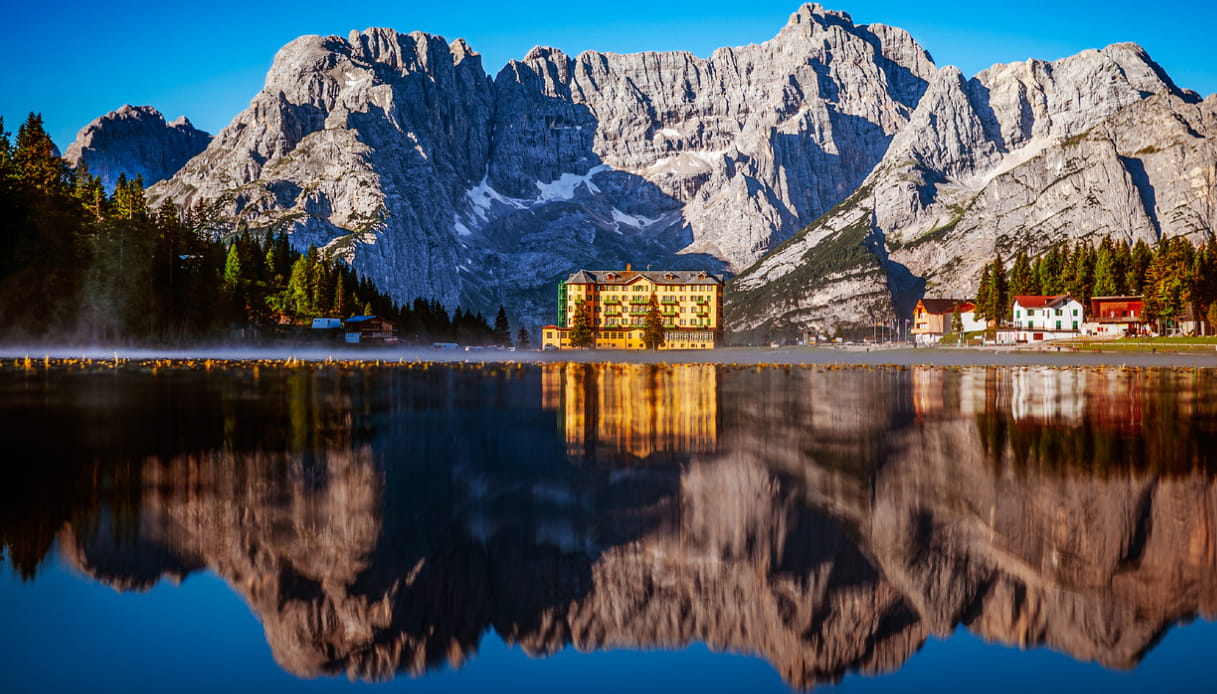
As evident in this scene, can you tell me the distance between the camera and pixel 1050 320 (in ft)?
530

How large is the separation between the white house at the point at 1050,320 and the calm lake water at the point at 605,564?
471 ft

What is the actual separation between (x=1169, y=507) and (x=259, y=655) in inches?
677

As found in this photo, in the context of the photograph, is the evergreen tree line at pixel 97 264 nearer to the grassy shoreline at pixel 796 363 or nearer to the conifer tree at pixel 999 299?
the grassy shoreline at pixel 796 363

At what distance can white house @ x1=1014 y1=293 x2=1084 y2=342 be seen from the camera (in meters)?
158

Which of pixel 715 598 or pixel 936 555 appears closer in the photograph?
pixel 715 598

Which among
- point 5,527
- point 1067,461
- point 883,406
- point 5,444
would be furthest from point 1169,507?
point 5,444

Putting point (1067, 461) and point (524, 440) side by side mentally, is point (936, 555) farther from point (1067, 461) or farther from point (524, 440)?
point (524, 440)

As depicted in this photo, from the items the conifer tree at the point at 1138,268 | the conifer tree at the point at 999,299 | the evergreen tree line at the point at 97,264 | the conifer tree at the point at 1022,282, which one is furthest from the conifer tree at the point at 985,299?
the evergreen tree line at the point at 97,264

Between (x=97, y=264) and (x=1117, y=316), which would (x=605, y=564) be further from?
(x=1117, y=316)

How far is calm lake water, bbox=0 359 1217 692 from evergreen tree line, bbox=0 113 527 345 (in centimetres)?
8318

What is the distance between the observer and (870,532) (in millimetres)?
15914

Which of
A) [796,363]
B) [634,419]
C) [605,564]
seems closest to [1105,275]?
[796,363]

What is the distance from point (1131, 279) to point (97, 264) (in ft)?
538

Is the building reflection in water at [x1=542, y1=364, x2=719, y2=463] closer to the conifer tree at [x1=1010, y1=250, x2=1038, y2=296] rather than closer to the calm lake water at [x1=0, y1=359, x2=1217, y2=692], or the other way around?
the calm lake water at [x1=0, y1=359, x2=1217, y2=692]
